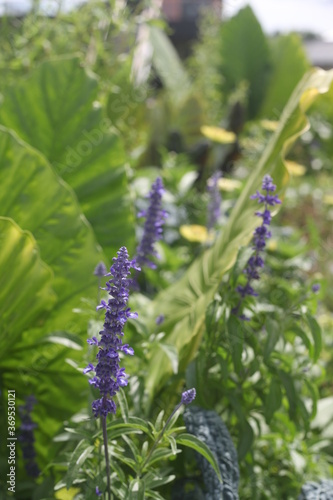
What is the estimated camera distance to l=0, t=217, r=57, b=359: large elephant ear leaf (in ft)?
3.75

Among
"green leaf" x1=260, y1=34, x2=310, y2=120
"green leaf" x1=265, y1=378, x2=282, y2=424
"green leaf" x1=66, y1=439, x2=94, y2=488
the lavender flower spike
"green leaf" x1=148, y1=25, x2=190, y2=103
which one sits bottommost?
"green leaf" x1=66, y1=439, x2=94, y2=488

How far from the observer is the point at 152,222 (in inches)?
47.9

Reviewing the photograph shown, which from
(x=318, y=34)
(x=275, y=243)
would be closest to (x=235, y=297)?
(x=275, y=243)

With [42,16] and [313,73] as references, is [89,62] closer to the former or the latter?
[42,16]

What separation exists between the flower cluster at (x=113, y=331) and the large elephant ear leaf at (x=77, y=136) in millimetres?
700

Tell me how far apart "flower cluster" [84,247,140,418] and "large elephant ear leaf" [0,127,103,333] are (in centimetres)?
48

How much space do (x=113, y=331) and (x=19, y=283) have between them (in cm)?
40

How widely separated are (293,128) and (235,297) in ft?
1.13

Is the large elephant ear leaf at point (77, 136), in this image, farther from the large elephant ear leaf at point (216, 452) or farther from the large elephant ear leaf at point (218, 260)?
the large elephant ear leaf at point (216, 452)

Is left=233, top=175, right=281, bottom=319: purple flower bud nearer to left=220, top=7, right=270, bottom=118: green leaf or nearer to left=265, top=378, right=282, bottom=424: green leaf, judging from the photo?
left=265, top=378, right=282, bottom=424: green leaf

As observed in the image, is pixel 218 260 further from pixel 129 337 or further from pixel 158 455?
pixel 158 455

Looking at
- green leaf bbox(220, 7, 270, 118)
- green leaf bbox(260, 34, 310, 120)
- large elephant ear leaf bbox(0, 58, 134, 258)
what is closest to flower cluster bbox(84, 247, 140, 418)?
large elephant ear leaf bbox(0, 58, 134, 258)

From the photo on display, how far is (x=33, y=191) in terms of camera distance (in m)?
1.31

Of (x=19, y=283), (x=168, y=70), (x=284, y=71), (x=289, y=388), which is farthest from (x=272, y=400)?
(x=284, y=71)
